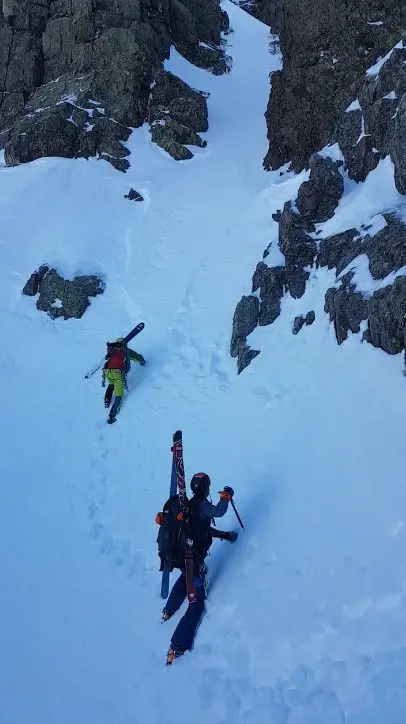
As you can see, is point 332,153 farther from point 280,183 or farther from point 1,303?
point 1,303

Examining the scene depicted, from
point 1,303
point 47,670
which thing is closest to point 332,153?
point 1,303

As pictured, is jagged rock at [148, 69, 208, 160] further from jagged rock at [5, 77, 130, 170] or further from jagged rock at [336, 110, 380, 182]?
jagged rock at [336, 110, 380, 182]

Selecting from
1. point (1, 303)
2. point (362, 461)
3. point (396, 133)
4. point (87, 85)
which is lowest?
point (362, 461)

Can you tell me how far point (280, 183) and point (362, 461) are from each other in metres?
15.2

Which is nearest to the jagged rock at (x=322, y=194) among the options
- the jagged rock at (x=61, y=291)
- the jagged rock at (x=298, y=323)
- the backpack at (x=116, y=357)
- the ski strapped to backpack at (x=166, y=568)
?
the jagged rock at (x=298, y=323)

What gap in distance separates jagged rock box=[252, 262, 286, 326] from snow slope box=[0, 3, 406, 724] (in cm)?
35

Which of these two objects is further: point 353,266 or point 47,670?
point 353,266

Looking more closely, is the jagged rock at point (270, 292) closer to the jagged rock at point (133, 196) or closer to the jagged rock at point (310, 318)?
the jagged rock at point (310, 318)

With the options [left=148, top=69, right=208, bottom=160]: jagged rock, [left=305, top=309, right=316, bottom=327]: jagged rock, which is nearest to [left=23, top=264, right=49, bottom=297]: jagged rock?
[left=148, top=69, right=208, bottom=160]: jagged rock

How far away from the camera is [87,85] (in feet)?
91.2

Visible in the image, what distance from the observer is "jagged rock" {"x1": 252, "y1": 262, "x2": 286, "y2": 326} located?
1208cm

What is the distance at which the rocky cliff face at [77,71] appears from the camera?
25.2 meters

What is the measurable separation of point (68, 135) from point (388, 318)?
22821 millimetres

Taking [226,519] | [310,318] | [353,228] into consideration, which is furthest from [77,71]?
[226,519]
